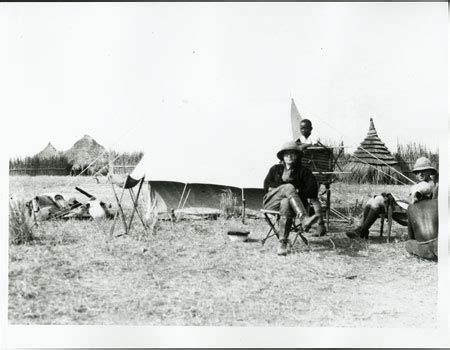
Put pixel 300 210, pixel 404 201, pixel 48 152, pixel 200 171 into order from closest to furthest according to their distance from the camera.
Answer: pixel 300 210, pixel 48 152, pixel 404 201, pixel 200 171

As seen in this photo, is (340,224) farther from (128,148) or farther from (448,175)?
(128,148)

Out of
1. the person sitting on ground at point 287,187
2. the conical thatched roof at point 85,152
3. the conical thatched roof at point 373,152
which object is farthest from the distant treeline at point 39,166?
the conical thatched roof at point 373,152

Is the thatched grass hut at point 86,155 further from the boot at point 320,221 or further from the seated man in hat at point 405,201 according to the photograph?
the seated man in hat at point 405,201

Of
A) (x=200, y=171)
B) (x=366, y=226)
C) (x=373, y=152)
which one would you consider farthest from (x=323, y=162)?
(x=200, y=171)

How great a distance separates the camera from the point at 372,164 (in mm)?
6145

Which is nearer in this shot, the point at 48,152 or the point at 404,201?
the point at 48,152

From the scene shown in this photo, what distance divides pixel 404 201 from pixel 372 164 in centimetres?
110

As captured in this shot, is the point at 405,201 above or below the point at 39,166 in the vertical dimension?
below

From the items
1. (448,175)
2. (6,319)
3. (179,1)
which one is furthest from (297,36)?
(6,319)

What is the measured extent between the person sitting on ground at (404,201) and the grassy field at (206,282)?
333 millimetres

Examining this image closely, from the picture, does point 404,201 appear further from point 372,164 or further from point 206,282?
point 206,282

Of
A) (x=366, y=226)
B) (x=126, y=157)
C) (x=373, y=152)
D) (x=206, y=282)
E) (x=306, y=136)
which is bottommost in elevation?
(x=206, y=282)

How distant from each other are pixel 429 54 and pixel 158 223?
11.9ft

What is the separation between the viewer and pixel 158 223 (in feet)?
18.3
